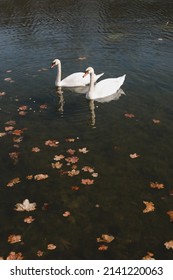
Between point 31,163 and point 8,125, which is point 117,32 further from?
point 31,163

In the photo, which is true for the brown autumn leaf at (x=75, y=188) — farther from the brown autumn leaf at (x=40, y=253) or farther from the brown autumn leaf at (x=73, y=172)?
the brown autumn leaf at (x=40, y=253)

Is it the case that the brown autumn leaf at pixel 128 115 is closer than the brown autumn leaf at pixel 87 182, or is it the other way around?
the brown autumn leaf at pixel 87 182

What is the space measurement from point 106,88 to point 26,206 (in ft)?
28.2

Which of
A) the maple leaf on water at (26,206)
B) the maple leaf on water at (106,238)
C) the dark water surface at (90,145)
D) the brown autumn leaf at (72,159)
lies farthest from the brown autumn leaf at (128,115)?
the maple leaf on water at (106,238)

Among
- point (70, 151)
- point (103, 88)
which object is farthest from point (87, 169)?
point (103, 88)

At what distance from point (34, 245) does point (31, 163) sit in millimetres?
3725

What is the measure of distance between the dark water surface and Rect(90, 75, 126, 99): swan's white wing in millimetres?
589

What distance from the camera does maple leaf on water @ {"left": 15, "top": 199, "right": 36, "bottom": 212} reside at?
10.2 m

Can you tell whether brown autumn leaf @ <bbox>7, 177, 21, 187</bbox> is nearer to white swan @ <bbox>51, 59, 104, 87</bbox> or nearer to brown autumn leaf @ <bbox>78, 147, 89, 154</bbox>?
brown autumn leaf @ <bbox>78, 147, 89, 154</bbox>

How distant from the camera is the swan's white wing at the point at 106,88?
16.7 m

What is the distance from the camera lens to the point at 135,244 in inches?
352

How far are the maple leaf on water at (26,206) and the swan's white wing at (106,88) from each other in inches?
302
